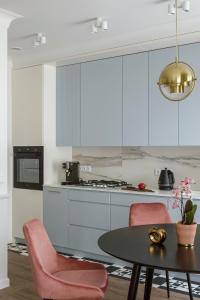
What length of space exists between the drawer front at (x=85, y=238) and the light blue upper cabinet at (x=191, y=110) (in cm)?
150

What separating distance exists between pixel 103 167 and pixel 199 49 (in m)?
2.11

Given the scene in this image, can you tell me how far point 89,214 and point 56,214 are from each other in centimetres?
57

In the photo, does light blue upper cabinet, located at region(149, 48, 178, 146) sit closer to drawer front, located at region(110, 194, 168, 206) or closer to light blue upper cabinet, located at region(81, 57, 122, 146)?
light blue upper cabinet, located at region(81, 57, 122, 146)

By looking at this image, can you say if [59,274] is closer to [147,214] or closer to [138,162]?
[147,214]

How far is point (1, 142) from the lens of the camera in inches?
150

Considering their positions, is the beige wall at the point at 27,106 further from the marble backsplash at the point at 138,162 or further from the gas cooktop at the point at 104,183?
the gas cooktop at the point at 104,183

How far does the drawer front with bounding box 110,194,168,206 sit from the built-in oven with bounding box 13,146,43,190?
124 centimetres

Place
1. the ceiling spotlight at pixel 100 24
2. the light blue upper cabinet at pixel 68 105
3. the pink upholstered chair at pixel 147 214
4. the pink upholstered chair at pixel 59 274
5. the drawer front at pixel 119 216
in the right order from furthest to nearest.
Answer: the light blue upper cabinet at pixel 68 105, the drawer front at pixel 119 216, the ceiling spotlight at pixel 100 24, the pink upholstered chair at pixel 147 214, the pink upholstered chair at pixel 59 274

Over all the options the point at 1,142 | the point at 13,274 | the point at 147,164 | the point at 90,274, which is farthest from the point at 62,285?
the point at 147,164

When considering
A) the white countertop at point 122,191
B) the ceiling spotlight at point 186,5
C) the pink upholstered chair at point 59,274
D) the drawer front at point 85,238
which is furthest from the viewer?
the drawer front at point 85,238

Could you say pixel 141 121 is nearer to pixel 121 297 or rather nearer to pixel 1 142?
pixel 1 142

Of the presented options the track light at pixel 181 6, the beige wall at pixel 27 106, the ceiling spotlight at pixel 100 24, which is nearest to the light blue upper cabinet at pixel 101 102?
the beige wall at pixel 27 106

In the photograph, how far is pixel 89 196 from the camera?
193 inches

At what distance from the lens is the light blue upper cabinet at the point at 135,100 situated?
467cm
